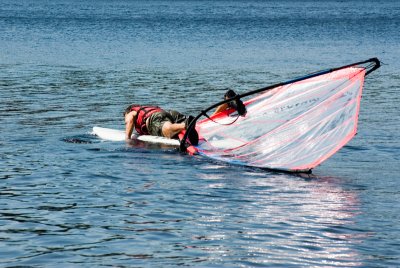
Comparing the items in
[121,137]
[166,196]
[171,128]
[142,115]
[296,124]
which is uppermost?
[296,124]

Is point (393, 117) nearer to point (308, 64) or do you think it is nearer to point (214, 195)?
point (214, 195)

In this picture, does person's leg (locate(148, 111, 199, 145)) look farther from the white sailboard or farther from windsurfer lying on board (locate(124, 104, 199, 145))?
the white sailboard

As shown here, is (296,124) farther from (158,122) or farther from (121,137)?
(121,137)

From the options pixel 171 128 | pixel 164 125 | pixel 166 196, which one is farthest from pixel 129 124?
pixel 166 196

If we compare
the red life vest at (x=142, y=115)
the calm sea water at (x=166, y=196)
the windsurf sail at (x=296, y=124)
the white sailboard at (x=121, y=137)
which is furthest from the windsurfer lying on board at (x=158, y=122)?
the calm sea water at (x=166, y=196)

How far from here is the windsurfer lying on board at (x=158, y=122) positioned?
18.7 m

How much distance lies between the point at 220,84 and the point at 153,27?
175ft

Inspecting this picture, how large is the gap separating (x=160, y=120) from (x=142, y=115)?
1.80ft

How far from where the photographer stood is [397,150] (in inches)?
749

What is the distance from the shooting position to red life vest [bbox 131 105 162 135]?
63.6 ft

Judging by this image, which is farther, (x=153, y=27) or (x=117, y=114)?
(x=153, y=27)

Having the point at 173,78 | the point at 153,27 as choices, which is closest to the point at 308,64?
the point at 173,78

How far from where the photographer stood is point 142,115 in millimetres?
19469

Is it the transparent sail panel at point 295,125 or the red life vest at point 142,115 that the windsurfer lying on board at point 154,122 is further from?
the transparent sail panel at point 295,125
